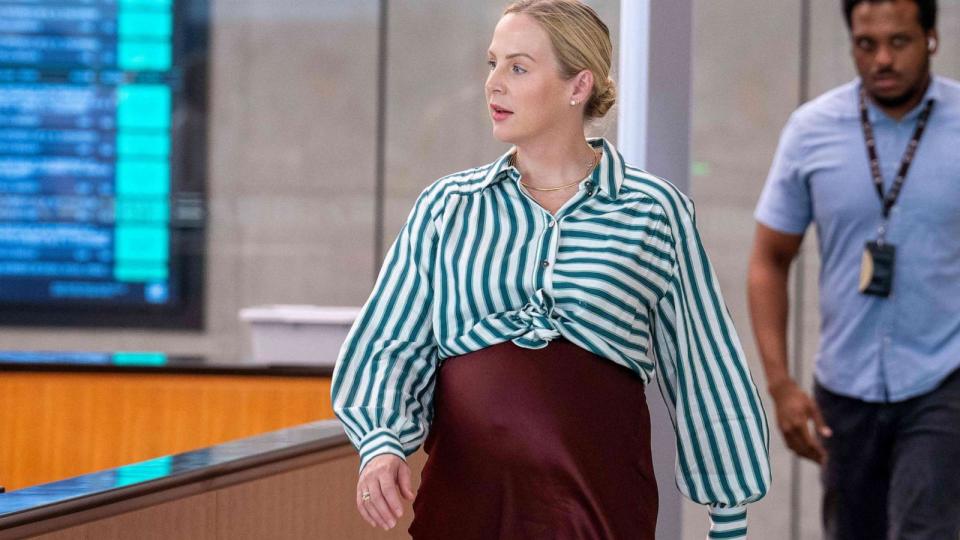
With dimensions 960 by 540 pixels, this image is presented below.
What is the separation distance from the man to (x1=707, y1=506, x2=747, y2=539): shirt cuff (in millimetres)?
1216

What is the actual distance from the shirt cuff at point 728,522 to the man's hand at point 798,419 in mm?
1251

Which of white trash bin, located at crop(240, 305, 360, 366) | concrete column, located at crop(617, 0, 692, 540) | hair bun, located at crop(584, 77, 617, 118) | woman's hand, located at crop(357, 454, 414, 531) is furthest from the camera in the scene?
white trash bin, located at crop(240, 305, 360, 366)

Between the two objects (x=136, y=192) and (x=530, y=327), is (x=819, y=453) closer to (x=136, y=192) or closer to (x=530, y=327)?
(x=530, y=327)

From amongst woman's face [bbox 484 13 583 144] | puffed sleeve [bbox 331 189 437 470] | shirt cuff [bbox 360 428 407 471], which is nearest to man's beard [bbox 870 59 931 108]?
woman's face [bbox 484 13 583 144]

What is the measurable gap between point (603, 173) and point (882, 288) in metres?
1.39

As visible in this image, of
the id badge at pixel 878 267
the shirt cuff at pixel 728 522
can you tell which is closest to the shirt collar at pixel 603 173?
the shirt cuff at pixel 728 522

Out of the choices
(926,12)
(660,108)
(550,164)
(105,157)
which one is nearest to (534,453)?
(550,164)

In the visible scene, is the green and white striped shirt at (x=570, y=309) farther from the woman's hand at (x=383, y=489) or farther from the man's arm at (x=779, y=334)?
the man's arm at (x=779, y=334)

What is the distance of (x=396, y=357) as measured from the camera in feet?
5.78

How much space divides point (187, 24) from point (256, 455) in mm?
4483

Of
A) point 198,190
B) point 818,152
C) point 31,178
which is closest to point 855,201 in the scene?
point 818,152

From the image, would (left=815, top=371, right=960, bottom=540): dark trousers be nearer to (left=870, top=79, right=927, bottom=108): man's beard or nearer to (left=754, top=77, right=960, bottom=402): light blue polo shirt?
(left=754, top=77, right=960, bottom=402): light blue polo shirt

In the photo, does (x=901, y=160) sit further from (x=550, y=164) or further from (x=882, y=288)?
(x=550, y=164)

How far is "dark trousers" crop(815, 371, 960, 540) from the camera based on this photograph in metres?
2.88
